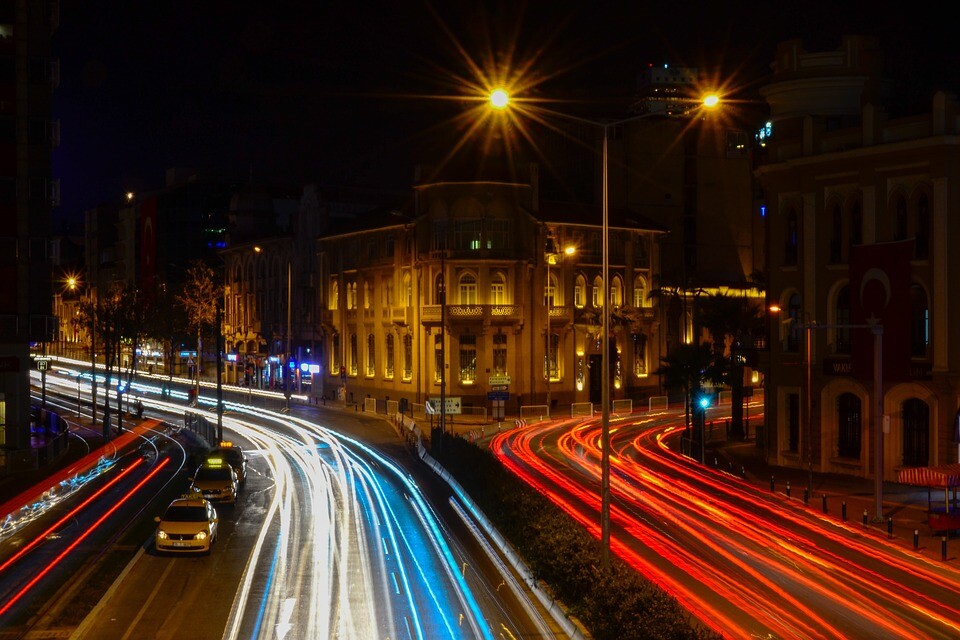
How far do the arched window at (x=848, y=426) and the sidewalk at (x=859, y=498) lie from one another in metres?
1.18

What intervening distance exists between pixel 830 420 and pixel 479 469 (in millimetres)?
18058

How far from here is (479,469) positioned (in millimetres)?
35531

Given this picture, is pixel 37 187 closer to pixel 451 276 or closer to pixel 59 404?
pixel 451 276

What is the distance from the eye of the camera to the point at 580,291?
80.5 meters

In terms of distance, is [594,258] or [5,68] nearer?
[5,68]

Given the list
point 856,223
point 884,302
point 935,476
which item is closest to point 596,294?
point 856,223

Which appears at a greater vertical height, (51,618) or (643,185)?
(643,185)

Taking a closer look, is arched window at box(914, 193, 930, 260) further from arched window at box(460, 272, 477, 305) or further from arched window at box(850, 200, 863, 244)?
arched window at box(460, 272, 477, 305)

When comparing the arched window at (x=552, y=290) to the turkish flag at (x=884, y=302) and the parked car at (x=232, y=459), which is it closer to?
the parked car at (x=232, y=459)

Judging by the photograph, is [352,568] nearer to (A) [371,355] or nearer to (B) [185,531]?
(B) [185,531]

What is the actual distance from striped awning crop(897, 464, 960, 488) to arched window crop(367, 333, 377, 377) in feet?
181

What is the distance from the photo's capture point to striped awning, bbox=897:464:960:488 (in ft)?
102

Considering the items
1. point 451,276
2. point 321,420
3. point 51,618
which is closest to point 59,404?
point 321,420

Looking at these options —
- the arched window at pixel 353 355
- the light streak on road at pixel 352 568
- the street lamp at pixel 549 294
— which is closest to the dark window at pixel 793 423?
the light streak on road at pixel 352 568
